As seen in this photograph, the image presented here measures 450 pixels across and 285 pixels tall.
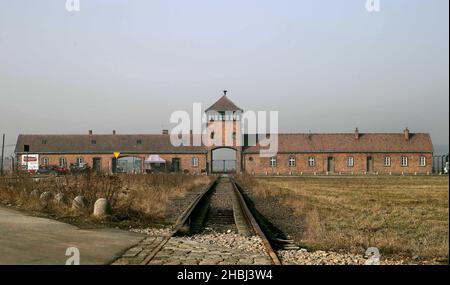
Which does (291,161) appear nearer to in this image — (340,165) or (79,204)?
(340,165)

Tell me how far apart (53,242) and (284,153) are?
63.7 metres

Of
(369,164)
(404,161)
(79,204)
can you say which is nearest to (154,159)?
(369,164)

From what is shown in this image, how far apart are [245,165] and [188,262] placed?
6221cm

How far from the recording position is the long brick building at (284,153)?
69.9 meters

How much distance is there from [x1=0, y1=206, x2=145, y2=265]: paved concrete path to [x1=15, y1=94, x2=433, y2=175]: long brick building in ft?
187

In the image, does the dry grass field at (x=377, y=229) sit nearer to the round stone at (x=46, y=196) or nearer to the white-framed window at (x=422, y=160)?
the round stone at (x=46, y=196)

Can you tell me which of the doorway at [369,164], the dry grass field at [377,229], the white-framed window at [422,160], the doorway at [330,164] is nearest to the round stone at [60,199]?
the dry grass field at [377,229]

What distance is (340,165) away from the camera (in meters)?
71.1

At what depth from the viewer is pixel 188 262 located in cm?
726

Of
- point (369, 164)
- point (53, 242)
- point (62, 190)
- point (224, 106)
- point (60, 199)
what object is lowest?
point (53, 242)

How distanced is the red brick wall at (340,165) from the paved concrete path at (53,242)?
59.4 metres

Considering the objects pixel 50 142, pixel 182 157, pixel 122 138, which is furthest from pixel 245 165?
pixel 50 142

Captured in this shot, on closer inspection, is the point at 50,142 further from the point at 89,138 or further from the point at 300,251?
the point at 300,251
